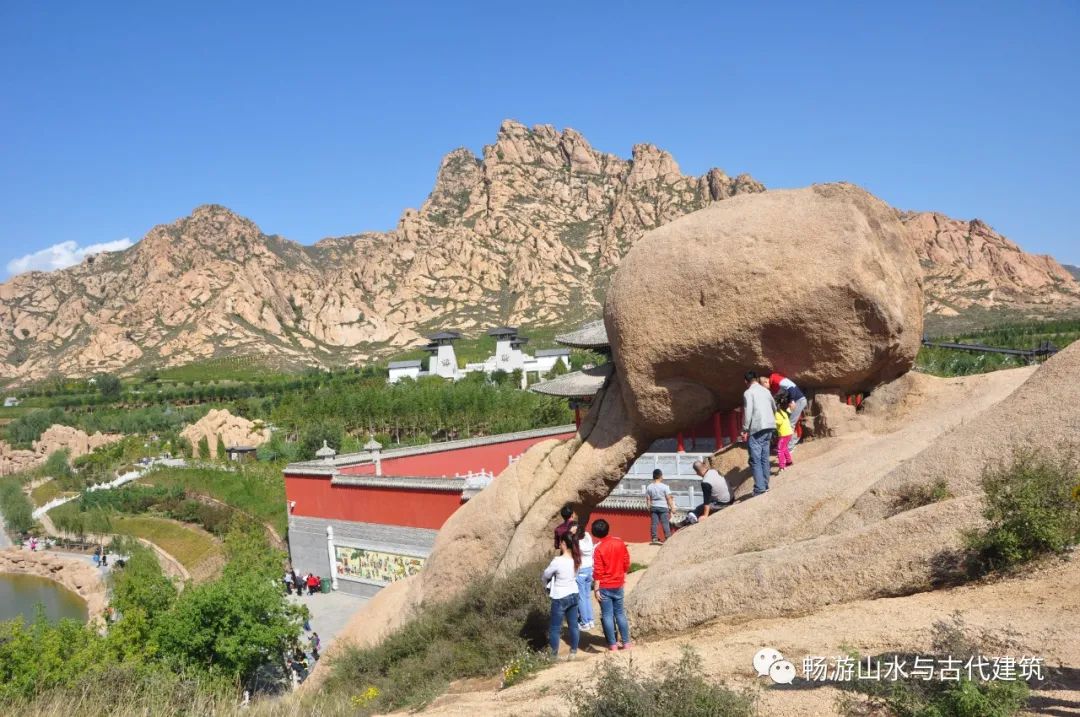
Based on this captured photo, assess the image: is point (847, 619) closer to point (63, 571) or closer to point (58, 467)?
point (63, 571)

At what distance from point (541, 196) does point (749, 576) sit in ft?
366

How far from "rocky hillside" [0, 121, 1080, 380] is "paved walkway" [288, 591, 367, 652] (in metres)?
67.7

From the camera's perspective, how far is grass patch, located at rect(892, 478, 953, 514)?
5723mm

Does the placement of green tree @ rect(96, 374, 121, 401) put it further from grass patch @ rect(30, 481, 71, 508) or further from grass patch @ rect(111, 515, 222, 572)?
grass patch @ rect(111, 515, 222, 572)

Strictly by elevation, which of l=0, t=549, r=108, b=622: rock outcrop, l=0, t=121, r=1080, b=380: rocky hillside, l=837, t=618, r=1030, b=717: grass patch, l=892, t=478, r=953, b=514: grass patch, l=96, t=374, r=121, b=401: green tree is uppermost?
l=0, t=121, r=1080, b=380: rocky hillside

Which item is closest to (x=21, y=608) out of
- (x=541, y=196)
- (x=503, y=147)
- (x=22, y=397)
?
(x=22, y=397)

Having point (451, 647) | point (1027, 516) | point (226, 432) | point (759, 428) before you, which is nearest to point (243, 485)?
point (226, 432)

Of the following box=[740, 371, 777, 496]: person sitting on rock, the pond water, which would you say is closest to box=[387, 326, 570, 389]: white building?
the pond water

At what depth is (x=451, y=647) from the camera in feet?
25.1

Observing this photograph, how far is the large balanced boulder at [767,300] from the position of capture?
7.89 meters

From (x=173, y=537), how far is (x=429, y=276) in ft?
240

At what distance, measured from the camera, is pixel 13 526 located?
46.0 meters

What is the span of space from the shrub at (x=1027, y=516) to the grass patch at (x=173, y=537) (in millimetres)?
32406

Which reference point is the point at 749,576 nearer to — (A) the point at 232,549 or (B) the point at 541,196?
(A) the point at 232,549
